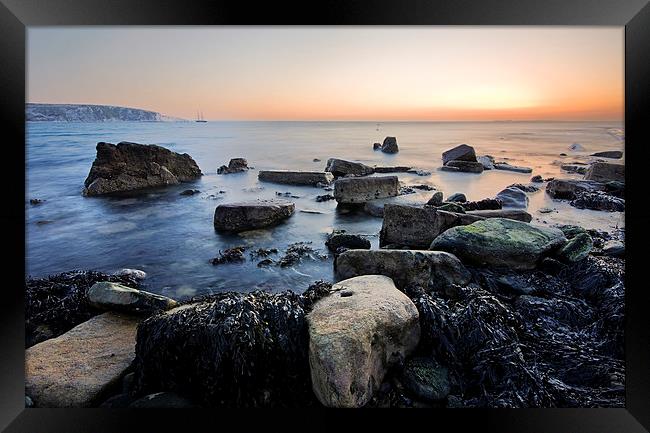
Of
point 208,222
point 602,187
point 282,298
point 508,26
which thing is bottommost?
point 282,298

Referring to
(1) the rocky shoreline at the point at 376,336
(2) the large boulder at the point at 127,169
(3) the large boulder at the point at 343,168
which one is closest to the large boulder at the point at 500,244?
(1) the rocky shoreline at the point at 376,336

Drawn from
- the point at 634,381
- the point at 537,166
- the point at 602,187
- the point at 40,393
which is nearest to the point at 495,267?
the point at 634,381

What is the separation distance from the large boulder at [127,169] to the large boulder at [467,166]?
221 inches

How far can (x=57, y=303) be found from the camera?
3.35 meters

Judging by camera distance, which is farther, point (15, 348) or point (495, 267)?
point (495, 267)

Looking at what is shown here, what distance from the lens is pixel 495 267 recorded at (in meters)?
3.39

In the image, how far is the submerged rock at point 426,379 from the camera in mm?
2396

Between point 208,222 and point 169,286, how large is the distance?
1573 millimetres

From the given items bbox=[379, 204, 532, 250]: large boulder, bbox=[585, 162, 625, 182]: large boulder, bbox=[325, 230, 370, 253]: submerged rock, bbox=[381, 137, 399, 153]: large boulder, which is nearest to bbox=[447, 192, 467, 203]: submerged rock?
bbox=[379, 204, 532, 250]: large boulder

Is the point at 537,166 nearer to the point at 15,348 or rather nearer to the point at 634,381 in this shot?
the point at 634,381

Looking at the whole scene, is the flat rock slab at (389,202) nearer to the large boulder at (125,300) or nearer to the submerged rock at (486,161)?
the large boulder at (125,300)

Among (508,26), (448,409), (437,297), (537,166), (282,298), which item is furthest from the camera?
(537,166)

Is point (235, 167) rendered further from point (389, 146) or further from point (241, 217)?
point (389, 146)

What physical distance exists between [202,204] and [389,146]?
630cm
